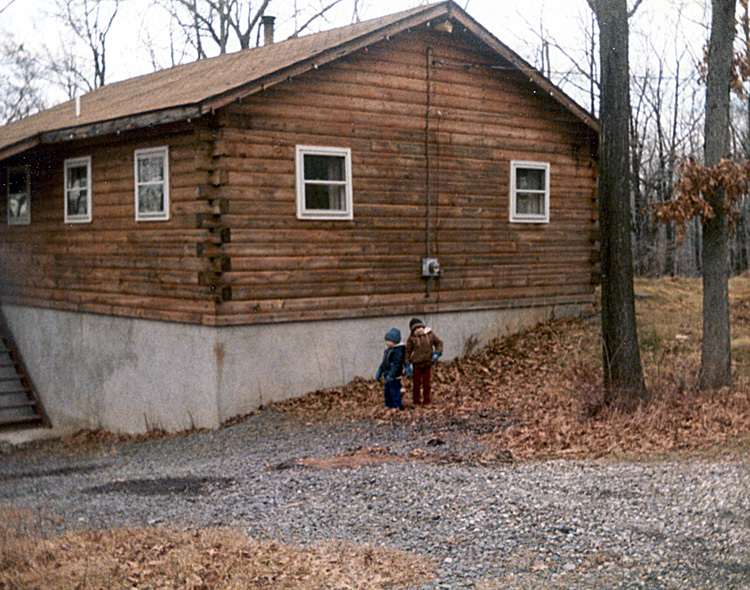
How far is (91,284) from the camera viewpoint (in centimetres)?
1869

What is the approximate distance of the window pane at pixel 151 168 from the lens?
53.7 feet

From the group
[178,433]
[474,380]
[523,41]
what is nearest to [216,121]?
[178,433]

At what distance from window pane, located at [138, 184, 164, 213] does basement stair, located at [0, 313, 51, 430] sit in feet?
21.4

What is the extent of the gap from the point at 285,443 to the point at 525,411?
11.8ft

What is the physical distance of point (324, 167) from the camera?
16.2m

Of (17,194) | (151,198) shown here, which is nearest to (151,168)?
(151,198)

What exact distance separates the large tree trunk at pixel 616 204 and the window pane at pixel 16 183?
14470 mm

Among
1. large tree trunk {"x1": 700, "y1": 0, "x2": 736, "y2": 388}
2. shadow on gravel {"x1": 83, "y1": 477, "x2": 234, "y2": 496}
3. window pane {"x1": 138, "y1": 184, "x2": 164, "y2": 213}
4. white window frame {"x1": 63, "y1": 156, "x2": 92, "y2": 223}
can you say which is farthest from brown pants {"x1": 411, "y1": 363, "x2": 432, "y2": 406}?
white window frame {"x1": 63, "y1": 156, "x2": 92, "y2": 223}

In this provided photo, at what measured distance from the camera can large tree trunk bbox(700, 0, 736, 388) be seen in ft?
43.6

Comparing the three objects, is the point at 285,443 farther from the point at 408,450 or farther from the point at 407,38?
the point at 407,38

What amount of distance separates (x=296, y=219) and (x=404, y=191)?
8.34 feet

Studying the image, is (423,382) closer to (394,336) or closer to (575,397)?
(394,336)

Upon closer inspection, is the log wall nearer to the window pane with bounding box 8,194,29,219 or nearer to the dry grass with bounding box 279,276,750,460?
the window pane with bounding box 8,194,29,219

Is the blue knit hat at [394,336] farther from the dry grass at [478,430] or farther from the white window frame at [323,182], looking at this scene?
the white window frame at [323,182]
